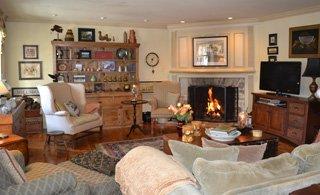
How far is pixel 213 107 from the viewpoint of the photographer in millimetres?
8008

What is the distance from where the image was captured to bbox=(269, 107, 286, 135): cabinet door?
6051mm

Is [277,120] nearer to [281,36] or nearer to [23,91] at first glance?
[281,36]

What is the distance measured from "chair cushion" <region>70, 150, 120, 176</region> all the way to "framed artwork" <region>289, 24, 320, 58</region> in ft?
14.4

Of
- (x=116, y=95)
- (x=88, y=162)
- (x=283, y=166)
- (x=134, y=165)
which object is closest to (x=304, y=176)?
(x=283, y=166)

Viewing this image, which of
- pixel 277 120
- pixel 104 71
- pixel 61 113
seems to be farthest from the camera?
pixel 104 71

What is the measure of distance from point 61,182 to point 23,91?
543 cm

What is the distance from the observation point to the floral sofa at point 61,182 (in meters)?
2.14

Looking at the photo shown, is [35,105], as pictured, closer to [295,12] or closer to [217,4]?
[217,4]

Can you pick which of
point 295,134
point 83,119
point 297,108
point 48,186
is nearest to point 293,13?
point 297,108

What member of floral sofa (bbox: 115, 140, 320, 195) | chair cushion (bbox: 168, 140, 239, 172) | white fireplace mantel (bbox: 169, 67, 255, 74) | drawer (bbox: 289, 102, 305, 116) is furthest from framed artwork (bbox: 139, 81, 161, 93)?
chair cushion (bbox: 168, 140, 239, 172)

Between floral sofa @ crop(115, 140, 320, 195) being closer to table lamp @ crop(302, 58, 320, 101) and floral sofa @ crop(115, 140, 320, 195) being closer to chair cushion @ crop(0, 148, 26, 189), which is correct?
chair cushion @ crop(0, 148, 26, 189)

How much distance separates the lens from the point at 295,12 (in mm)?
6125

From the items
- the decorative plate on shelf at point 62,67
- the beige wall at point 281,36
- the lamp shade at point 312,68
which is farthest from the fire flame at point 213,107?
the decorative plate on shelf at point 62,67

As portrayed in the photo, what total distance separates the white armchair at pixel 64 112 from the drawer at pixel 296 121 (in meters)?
3.55
